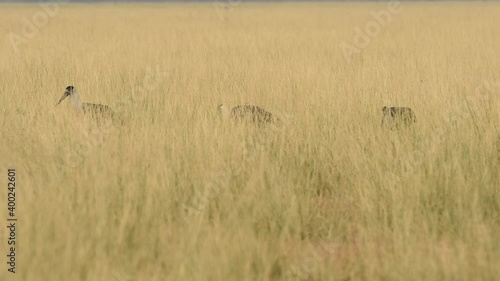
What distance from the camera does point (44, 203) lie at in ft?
14.8

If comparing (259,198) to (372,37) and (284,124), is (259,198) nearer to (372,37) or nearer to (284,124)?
(284,124)

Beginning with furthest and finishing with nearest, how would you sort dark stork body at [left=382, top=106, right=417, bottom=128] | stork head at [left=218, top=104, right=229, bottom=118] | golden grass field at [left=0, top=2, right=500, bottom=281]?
stork head at [left=218, top=104, right=229, bottom=118] < dark stork body at [left=382, top=106, right=417, bottom=128] < golden grass field at [left=0, top=2, right=500, bottom=281]

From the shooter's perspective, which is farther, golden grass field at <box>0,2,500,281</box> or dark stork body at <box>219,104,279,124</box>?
dark stork body at <box>219,104,279,124</box>

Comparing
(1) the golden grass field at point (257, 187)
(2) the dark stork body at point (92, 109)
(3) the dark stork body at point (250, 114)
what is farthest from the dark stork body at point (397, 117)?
(2) the dark stork body at point (92, 109)

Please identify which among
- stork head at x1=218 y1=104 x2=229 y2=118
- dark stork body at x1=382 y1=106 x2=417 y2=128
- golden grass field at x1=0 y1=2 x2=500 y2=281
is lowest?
golden grass field at x1=0 y1=2 x2=500 y2=281

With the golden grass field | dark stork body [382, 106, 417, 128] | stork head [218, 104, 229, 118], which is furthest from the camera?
stork head [218, 104, 229, 118]

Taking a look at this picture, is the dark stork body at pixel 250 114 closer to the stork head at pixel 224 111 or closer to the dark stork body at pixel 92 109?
the stork head at pixel 224 111

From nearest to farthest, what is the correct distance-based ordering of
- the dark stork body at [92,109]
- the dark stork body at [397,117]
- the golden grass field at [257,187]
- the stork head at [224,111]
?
the golden grass field at [257,187], the dark stork body at [397,117], the stork head at [224,111], the dark stork body at [92,109]

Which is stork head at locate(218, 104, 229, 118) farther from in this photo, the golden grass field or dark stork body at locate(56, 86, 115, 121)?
dark stork body at locate(56, 86, 115, 121)

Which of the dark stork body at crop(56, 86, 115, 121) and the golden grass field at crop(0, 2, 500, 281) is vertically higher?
the dark stork body at crop(56, 86, 115, 121)

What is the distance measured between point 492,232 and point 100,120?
14.4 ft

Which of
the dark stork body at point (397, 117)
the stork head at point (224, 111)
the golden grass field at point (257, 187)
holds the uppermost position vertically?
the stork head at point (224, 111)

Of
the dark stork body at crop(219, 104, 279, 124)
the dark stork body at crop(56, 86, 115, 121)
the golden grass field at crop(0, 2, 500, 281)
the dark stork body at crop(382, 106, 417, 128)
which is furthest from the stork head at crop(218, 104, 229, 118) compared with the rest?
the dark stork body at crop(382, 106, 417, 128)

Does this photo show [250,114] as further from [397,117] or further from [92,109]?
[92,109]
